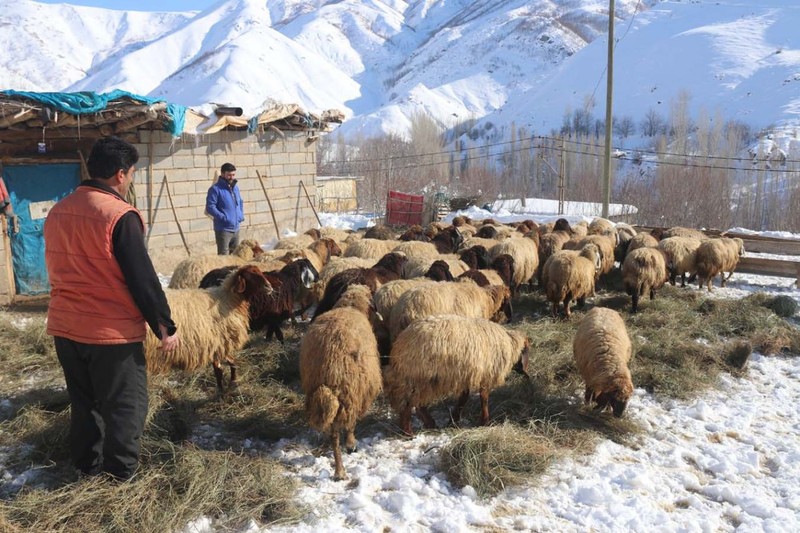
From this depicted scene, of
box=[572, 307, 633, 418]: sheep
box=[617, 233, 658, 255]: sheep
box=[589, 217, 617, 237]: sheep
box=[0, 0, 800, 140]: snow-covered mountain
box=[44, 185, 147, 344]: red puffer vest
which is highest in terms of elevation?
box=[0, 0, 800, 140]: snow-covered mountain

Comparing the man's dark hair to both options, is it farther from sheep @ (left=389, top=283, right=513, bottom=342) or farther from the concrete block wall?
the concrete block wall

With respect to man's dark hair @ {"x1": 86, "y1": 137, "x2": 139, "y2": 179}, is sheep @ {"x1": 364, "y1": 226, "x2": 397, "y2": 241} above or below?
below

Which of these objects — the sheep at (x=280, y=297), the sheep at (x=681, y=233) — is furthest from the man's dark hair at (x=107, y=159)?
the sheep at (x=681, y=233)

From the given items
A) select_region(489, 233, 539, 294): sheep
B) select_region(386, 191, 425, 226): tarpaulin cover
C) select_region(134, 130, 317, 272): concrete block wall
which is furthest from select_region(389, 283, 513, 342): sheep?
select_region(386, 191, 425, 226): tarpaulin cover

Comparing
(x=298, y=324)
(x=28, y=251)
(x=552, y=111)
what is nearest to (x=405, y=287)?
(x=298, y=324)

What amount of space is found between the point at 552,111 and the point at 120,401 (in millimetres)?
81197

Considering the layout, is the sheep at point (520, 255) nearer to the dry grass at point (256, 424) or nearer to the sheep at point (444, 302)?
the dry grass at point (256, 424)

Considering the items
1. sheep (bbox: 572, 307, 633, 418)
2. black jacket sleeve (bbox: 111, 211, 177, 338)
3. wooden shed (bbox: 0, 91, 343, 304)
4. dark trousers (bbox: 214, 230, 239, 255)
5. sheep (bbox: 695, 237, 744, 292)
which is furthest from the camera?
sheep (bbox: 695, 237, 744, 292)

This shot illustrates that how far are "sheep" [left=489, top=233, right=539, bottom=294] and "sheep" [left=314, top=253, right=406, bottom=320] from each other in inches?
92.4

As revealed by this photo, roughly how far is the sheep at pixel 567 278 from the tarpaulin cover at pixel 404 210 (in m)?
10.1

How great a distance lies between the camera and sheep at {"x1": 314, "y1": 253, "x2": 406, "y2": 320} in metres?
6.77

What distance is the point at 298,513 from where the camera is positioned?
3.92m

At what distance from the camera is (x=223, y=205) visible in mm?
9156

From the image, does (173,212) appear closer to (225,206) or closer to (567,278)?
(225,206)
